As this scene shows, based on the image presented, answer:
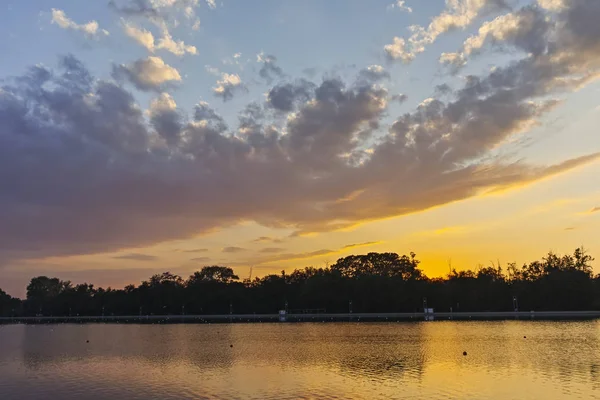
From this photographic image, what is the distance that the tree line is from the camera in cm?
10950

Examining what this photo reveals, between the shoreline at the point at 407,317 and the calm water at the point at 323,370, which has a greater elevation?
the shoreline at the point at 407,317

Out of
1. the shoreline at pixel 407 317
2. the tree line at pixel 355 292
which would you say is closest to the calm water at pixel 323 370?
the shoreline at pixel 407 317

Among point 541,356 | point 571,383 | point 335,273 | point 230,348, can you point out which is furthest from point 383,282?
point 571,383

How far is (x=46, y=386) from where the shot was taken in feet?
94.6

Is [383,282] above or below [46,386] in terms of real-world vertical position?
above

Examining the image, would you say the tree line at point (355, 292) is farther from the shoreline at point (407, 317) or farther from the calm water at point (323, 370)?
the calm water at point (323, 370)

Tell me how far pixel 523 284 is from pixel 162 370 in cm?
9701

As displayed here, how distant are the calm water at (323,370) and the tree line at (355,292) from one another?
63462mm

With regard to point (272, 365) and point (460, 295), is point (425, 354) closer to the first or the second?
point (272, 365)

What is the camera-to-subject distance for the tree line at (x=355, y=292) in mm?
109500

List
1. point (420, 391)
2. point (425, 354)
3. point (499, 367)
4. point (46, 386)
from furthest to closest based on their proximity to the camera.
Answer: point (425, 354) → point (499, 367) → point (46, 386) → point (420, 391)

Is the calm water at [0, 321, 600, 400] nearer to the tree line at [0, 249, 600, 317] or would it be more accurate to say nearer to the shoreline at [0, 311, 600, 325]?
the shoreline at [0, 311, 600, 325]

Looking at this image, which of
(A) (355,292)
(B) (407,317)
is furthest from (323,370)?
(A) (355,292)

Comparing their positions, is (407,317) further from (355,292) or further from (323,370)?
(323,370)
